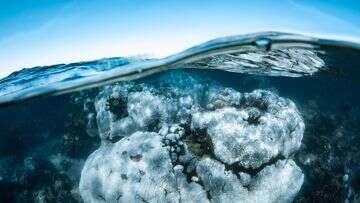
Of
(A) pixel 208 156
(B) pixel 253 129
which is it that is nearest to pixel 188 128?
(A) pixel 208 156

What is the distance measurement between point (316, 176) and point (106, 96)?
8.64 meters

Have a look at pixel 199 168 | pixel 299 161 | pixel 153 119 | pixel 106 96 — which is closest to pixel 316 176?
pixel 299 161

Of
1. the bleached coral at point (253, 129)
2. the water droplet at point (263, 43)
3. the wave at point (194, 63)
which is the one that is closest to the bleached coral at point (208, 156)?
the bleached coral at point (253, 129)

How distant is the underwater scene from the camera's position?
838 cm

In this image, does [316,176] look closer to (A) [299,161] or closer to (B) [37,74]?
(A) [299,161]

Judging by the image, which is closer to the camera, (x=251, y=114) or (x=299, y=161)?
(x=251, y=114)

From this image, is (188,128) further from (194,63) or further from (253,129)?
(194,63)

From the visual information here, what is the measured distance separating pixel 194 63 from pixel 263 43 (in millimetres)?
3625

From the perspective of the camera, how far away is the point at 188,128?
9.04 metres

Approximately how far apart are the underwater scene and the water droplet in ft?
0.11

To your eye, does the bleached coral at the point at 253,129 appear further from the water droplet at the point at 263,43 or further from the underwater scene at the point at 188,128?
the water droplet at the point at 263,43

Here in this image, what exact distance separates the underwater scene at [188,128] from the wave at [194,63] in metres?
0.05

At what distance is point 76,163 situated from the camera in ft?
37.0

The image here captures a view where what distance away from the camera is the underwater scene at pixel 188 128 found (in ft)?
27.5
